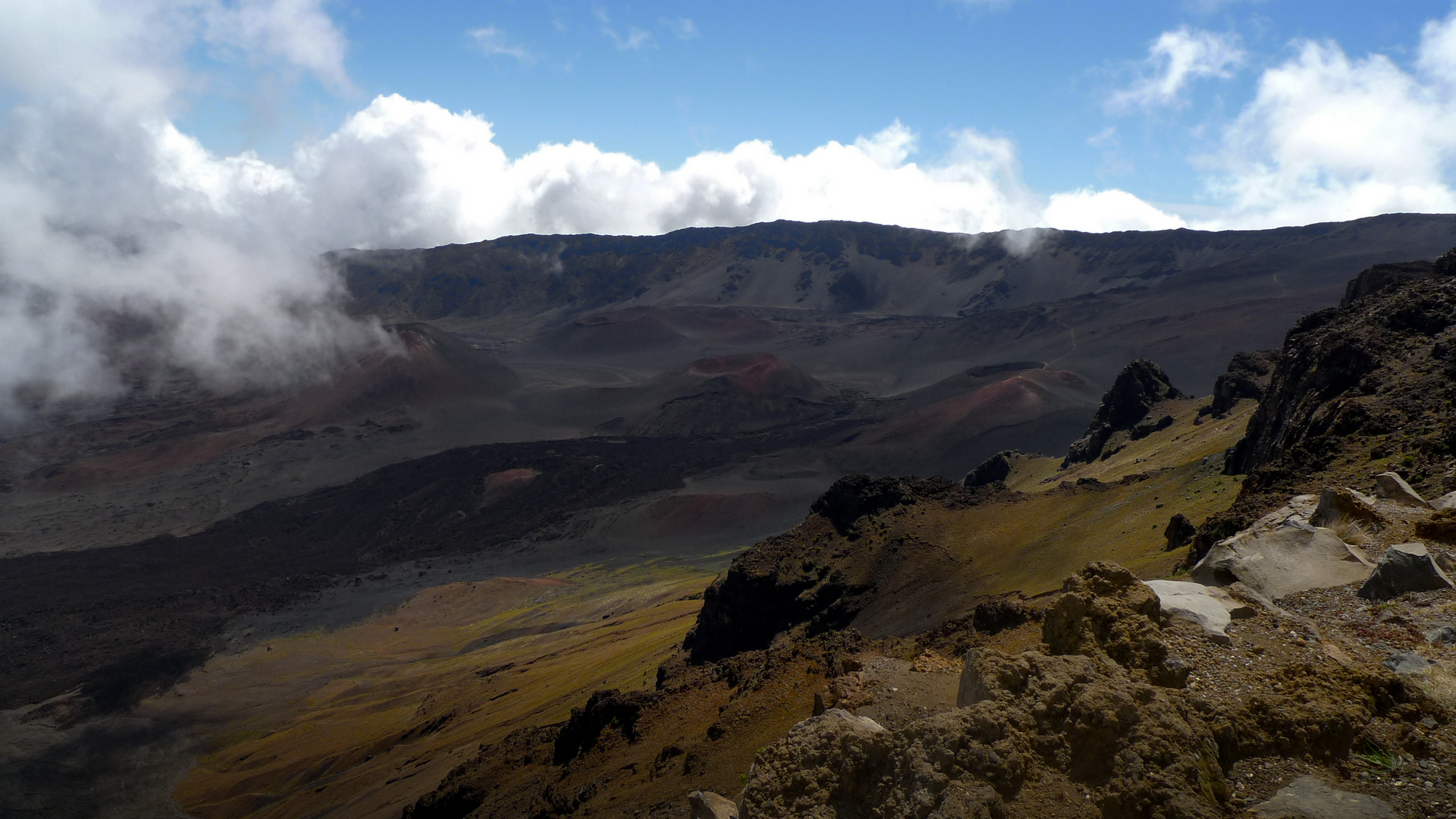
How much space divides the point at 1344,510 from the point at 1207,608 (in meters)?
4.45

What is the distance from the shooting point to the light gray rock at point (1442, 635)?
693 cm

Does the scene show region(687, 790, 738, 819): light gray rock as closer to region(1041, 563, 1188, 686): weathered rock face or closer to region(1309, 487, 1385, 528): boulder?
region(1041, 563, 1188, 686): weathered rock face

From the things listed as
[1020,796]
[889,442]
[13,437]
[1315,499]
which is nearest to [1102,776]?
[1020,796]

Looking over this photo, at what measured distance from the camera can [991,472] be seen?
4919cm

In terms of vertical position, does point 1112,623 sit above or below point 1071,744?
above

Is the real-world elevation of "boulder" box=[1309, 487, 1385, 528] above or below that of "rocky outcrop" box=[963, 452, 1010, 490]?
above

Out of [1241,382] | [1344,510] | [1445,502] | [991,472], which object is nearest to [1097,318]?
[991,472]

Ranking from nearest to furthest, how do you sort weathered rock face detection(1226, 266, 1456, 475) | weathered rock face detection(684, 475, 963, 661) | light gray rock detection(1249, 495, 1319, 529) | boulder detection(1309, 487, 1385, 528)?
boulder detection(1309, 487, 1385, 528) → light gray rock detection(1249, 495, 1319, 529) → weathered rock face detection(1226, 266, 1456, 475) → weathered rock face detection(684, 475, 963, 661)

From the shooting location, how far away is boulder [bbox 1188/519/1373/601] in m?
8.95

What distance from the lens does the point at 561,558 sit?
66.6 m

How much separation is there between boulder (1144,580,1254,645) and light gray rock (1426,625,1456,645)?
1.36m

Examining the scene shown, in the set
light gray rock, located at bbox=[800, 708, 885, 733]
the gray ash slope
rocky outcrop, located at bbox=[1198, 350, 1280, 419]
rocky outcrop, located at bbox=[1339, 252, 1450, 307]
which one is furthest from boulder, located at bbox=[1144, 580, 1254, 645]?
the gray ash slope

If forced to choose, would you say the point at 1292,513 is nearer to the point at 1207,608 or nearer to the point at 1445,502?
the point at 1445,502

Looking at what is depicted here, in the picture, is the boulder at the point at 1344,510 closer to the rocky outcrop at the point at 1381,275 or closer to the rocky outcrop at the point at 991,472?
the rocky outcrop at the point at 1381,275
